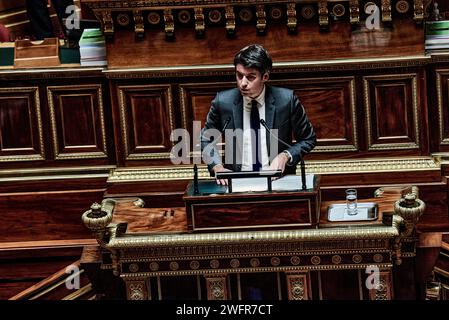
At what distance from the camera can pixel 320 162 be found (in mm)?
7727

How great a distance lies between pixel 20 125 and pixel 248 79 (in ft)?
7.83

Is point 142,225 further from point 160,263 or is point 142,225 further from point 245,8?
point 245,8

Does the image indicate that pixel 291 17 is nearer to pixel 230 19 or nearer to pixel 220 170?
pixel 230 19

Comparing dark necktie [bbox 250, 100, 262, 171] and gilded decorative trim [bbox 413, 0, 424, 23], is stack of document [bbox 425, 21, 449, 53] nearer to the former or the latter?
gilded decorative trim [bbox 413, 0, 424, 23]

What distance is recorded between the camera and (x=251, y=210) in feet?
19.4

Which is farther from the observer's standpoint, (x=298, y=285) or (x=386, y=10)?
(x=386, y=10)

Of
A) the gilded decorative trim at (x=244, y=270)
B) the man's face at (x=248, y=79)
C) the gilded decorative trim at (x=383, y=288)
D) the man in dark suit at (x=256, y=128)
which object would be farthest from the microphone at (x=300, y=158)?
the gilded decorative trim at (x=383, y=288)

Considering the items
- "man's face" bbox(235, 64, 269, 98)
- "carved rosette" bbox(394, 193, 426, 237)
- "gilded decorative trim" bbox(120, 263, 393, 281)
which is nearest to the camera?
"carved rosette" bbox(394, 193, 426, 237)

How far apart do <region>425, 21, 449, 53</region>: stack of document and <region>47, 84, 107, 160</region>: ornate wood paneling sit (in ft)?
6.82

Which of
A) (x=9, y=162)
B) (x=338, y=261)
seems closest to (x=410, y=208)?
(x=338, y=261)

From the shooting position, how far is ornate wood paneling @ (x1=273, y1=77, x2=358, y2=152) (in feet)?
25.0

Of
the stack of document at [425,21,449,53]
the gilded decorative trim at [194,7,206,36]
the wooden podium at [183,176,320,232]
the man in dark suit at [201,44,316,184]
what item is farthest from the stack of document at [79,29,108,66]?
the wooden podium at [183,176,320,232]

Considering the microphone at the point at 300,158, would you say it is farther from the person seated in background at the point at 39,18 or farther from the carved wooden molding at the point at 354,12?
the person seated in background at the point at 39,18

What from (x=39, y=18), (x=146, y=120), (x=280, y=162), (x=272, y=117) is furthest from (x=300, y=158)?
(x=39, y=18)
